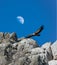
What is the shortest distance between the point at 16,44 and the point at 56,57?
1092 centimetres

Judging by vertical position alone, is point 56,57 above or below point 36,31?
below

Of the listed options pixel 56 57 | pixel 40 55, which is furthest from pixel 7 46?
pixel 56 57

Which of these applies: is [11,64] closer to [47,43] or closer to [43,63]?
[43,63]

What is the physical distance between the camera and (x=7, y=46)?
45781mm

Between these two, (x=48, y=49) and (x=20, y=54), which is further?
(x=48, y=49)

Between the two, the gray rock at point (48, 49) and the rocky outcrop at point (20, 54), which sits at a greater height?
the gray rock at point (48, 49)

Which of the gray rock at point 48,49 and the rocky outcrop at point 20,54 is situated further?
the gray rock at point 48,49

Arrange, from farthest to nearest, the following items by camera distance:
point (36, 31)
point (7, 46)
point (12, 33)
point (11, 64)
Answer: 1. point (36, 31)
2. point (12, 33)
3. point (7, 46)
4. point (11, 64)

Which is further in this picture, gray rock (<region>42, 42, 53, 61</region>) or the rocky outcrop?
gray rock (<region>42, 42, 53, 61</region>)

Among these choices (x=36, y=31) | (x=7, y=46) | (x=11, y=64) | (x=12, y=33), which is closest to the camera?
(x=11, y=64)

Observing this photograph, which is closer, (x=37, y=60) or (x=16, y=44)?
(x=37, y=60)

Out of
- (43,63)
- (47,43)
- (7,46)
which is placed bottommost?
(43,63)

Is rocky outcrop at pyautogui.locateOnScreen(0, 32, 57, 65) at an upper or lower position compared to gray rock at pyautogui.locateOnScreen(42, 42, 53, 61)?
lower

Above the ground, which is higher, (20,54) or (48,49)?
(48,49)
